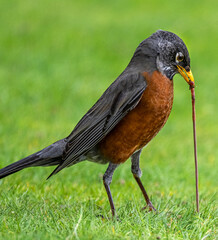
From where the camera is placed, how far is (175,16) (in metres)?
18.1

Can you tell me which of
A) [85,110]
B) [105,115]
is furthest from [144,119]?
[85,110]

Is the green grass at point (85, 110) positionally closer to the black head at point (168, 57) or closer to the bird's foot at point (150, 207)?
the bird's foot at point (150, 207)

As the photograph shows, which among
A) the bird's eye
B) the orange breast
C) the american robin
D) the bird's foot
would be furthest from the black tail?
the bird's eye

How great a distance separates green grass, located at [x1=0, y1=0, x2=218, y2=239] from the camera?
3.82 meters

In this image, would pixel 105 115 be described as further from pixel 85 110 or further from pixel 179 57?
pixel 85 110

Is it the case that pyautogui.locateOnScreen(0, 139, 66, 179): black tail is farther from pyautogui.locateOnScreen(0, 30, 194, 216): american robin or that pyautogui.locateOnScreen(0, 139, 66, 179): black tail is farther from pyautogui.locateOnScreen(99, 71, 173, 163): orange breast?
pyautogui.locateOnScreen(99, 71, 173, 163): orange breast

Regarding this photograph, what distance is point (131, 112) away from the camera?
4.25 m

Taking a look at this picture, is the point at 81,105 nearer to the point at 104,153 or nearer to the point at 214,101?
the point at 214,101

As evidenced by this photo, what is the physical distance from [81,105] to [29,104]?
40.7 inches

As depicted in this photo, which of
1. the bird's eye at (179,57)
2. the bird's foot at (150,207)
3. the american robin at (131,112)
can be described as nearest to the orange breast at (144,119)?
the american robin at (131,112)

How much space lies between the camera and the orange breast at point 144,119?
165 inches

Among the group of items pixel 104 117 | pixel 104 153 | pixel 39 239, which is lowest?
pixel 39 239

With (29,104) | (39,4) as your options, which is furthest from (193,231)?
(39,4)

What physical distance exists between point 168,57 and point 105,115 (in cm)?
74
